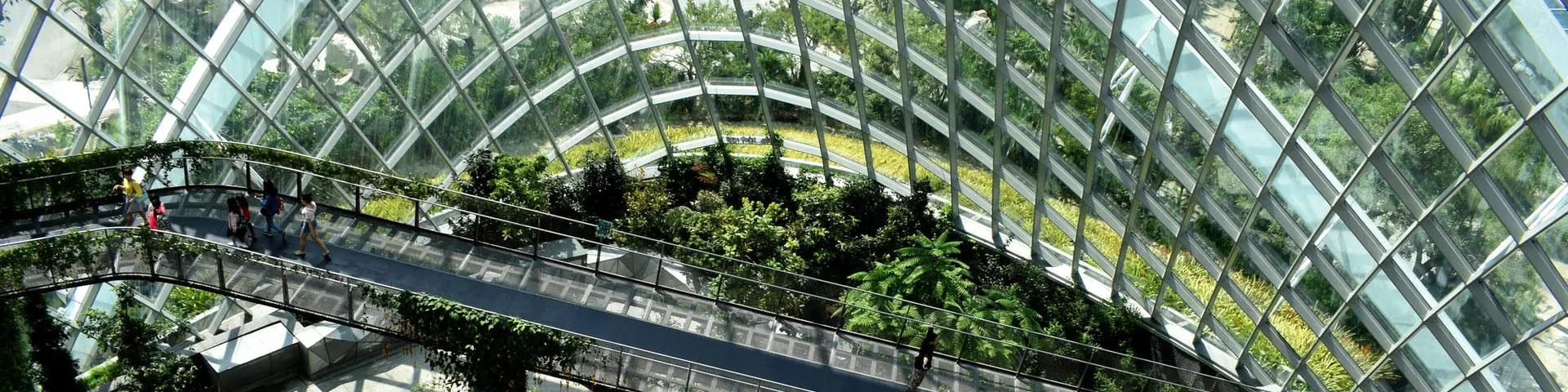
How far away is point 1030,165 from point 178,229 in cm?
1863

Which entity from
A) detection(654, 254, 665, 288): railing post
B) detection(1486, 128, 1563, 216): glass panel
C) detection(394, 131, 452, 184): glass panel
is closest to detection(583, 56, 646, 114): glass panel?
detection(394, 131, 452, 184): glass panel


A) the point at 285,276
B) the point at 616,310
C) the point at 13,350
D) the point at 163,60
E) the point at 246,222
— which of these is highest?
the point at 163,60

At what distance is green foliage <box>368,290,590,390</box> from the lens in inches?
694

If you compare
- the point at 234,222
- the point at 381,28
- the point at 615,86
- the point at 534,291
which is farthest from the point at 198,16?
the point at 615,86

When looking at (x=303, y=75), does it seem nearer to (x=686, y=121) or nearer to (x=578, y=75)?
(x=578, y=75)

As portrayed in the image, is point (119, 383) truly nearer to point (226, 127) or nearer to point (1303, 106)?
point (226, 127)

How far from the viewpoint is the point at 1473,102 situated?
46.8 feet

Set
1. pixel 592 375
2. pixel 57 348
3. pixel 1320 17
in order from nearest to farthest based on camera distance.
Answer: pixel 1320 17 < pixel 592 375 < pixel 57 348

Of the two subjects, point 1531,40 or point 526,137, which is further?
point 526,137

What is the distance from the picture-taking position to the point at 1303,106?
16797mm

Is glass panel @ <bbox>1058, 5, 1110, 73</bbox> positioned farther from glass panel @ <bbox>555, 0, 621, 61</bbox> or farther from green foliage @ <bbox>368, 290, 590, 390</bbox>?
glass panel @ <bbox>555, 0, 621, 61</bbox>

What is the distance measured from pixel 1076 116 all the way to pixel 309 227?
50.2ft

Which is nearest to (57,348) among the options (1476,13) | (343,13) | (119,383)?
(119,383)

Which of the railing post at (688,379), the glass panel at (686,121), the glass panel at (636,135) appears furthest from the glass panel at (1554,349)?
the glass panel at (636,135)
